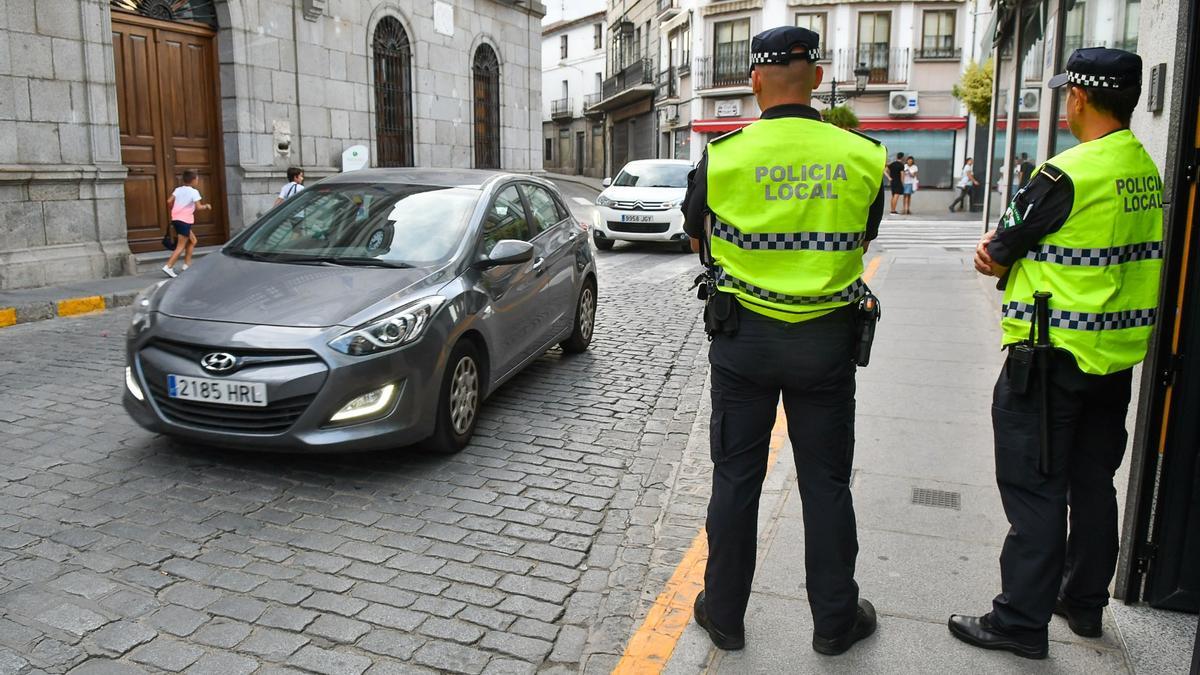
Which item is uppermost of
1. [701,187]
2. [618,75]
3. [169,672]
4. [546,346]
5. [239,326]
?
[618,75]

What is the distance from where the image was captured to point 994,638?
9.89 ft

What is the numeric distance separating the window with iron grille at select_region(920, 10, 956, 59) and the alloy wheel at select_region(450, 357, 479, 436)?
125ft

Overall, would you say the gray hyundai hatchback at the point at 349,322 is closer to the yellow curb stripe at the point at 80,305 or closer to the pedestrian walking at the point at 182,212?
the yellow curb stripe at the point at 80,305

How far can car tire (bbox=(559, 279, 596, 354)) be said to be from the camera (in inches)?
305

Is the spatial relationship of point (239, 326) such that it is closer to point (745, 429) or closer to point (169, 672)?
point (169, 672)

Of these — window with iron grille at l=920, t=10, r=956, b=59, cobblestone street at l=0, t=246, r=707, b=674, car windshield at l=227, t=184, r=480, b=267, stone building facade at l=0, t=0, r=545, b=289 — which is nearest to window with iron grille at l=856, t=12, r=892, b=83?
window with iron grille at l=920, t=10, r=956, b=59

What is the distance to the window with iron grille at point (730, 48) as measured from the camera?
40438mm

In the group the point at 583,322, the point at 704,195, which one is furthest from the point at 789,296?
the point at 583,322

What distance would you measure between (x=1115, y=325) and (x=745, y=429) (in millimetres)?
1138

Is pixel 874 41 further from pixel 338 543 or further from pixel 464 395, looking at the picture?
pixel 338 543

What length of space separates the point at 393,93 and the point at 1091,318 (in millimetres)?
17405

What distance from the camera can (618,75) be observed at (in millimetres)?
53812

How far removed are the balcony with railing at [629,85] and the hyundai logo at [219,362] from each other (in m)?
44.9

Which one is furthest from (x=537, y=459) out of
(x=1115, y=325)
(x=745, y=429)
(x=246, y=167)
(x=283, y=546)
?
(x=246, y=167)
